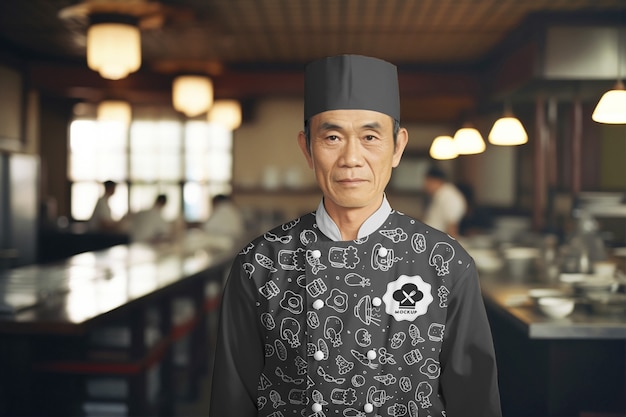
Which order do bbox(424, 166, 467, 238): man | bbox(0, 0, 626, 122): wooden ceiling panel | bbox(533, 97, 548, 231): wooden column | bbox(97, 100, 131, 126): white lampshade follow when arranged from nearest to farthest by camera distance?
1. bbox(0, 0, 626, 122): wooden ceiling panel
2. bbox(533, 97, 548, 231): wooden column
3. bbox(424, 166, 467, 238): man
4. bbox(97, 100, 131, 126): white lampshade

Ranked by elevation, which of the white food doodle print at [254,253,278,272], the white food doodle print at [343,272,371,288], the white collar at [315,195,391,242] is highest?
the white collar at [315,195,391,242]

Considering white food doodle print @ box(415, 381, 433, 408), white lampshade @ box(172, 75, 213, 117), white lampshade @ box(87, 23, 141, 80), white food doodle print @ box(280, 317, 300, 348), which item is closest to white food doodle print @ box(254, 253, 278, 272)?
white food doodle print @ box(280, 317, 300, 348)

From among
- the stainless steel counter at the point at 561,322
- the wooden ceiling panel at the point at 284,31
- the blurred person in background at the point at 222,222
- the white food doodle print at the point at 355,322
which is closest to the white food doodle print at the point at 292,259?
the white food doodle print at the point at 355,322

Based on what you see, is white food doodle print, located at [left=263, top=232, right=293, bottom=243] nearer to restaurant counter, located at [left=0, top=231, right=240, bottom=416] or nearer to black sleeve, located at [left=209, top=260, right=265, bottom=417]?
black sleeve, located at [left=209, top=260, right=265, bottom=417]

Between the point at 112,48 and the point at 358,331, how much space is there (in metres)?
3.86

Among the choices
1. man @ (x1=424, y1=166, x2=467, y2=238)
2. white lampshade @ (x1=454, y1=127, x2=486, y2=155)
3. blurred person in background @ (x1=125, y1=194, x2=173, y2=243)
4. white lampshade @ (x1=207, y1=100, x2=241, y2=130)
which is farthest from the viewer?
white lampshade @ (x1=207, y1=100, x2=241, y2=130)

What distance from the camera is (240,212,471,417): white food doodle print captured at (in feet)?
5.57

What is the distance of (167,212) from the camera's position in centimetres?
1140

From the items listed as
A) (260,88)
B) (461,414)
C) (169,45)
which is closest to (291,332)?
(461,414)

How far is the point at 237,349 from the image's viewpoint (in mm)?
1772

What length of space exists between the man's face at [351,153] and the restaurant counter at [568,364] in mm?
1700

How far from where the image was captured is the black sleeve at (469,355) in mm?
1717

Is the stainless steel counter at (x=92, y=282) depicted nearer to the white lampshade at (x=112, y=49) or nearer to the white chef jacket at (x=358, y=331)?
the white lampshade at (x=112, y=49)

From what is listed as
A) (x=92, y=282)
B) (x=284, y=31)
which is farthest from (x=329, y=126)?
(x=284, y=31)
